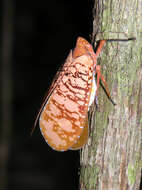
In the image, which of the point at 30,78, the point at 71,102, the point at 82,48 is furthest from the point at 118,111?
the point at 30,78

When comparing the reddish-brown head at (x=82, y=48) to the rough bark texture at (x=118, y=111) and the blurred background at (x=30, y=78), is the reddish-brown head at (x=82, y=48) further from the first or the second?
the blurred background at (x=30, y=78)

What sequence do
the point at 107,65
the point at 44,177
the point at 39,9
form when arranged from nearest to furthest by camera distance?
the point at 107,65, the point at 44,177, the point at 39,9

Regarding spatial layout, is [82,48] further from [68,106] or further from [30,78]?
[30,78]

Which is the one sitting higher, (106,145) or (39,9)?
(39,9)

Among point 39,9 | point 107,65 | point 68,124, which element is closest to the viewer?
point 107,65

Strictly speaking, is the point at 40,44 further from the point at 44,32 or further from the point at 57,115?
the point at 57,115

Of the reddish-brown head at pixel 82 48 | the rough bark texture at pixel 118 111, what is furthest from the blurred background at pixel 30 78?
the rough bark texture at pixel 118 111

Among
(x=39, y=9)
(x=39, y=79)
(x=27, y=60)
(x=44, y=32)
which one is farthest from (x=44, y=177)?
(x=39, y=9)
